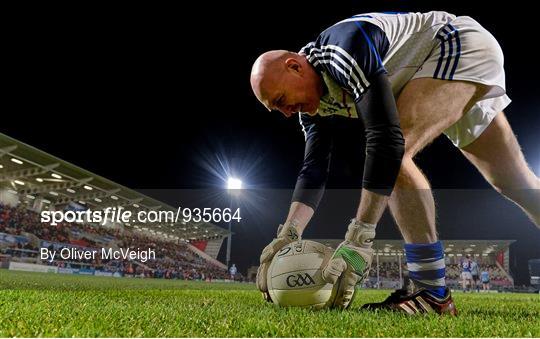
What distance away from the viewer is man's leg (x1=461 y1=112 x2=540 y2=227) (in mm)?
3465

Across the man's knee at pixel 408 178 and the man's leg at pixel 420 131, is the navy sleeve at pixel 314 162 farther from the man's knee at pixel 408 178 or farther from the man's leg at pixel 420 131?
the man's knee at pixel 408 178

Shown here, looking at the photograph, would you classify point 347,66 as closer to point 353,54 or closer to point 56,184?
point 353,54

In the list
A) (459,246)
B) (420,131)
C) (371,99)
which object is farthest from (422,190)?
(459,246)

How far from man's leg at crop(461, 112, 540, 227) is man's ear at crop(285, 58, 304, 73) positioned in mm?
1649

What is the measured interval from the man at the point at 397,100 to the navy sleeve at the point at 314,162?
0.17 m

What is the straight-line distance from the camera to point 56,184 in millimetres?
28297

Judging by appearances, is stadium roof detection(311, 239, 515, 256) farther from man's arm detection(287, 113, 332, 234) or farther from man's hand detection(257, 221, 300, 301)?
man's hand detection(257, 221, 300, 301)

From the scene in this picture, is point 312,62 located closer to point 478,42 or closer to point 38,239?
point 478,42

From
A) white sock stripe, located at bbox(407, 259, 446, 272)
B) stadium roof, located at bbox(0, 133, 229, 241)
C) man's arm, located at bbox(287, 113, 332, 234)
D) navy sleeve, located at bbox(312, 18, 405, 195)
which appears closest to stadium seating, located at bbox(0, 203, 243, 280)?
stadium roof, located at bbox(0, 133, 229, 241)

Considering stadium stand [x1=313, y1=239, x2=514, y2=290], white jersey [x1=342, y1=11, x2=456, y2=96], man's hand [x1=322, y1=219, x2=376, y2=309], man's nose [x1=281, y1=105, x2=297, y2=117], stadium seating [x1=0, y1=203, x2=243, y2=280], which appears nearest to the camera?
man's hand [x1=322, y1=219, x2=376, y2=309]

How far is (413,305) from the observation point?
2.71 meters

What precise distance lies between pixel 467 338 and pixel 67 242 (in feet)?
96.4

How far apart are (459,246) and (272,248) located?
1533 inches

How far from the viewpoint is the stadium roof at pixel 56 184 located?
924 inches
